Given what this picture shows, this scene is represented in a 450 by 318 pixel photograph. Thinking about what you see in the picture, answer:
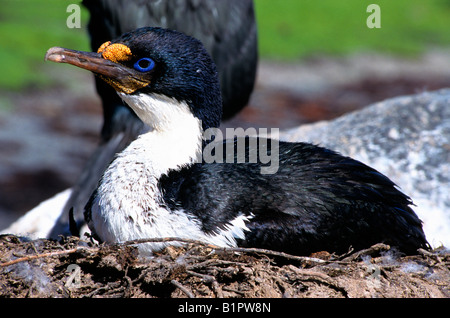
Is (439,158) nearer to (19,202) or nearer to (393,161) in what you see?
(393,161)

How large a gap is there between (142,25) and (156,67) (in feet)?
5.60

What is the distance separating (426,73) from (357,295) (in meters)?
10.2

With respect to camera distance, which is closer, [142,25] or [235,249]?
[235,249]

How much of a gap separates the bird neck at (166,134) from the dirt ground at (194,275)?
1.71ft

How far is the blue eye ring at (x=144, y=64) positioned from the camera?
3.63 metres

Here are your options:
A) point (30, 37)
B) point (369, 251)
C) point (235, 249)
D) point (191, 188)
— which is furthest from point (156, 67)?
point (30, 37)

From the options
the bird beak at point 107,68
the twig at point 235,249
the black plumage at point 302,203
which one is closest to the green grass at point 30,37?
the bird beak at point 107,68

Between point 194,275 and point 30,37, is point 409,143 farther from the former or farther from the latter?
point 30,37

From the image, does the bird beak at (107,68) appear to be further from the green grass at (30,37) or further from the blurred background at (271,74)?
the green grass at (30,37)

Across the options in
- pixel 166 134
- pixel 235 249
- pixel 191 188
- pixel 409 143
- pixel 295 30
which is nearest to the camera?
pixel 235 249

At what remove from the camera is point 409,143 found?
5230mm

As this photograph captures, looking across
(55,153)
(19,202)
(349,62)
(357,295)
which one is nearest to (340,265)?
(357,295)

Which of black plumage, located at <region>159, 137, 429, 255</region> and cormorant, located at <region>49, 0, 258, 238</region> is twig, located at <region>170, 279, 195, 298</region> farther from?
cormorant, located at <region>49, 0, 258, 238</region>

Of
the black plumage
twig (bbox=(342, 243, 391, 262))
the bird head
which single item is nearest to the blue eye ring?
the bird head
